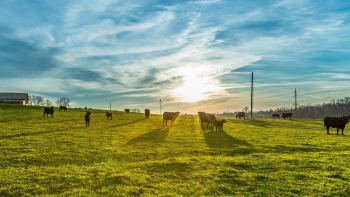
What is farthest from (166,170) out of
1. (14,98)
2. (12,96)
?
(12,96)

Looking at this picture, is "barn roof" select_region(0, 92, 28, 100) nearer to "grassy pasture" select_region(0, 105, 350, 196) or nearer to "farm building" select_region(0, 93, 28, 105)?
"farm building" select_region(0, 93, 28, 105)

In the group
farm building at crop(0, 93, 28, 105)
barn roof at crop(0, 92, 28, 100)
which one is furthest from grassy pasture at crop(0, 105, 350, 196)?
barn roof at crop(0, 92, 28, 100)

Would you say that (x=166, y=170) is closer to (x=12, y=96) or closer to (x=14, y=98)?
(x=14, y=98)

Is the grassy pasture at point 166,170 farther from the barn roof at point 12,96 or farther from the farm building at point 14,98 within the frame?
the barn roof at point 12,96

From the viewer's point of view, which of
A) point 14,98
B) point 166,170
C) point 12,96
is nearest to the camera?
point 166,170

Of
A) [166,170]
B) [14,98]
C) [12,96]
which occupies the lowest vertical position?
[166,170]

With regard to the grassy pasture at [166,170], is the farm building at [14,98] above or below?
above

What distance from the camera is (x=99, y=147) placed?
2188 centimetres

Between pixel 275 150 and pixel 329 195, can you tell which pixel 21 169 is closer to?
pixel 329 195

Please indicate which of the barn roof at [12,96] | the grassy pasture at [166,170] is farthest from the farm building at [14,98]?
the grassy pasture at [166,170]

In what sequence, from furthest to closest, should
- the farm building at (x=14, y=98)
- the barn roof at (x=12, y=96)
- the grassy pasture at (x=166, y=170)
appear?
the barn roof at (x=12, y=96), the farm building at (x=14, y=98), the grassy pasture at (x=166, y=170)

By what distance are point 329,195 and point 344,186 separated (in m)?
1.66

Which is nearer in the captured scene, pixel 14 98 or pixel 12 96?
pixel 14 98

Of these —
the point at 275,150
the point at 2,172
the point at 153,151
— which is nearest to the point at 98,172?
the point at 2,172
